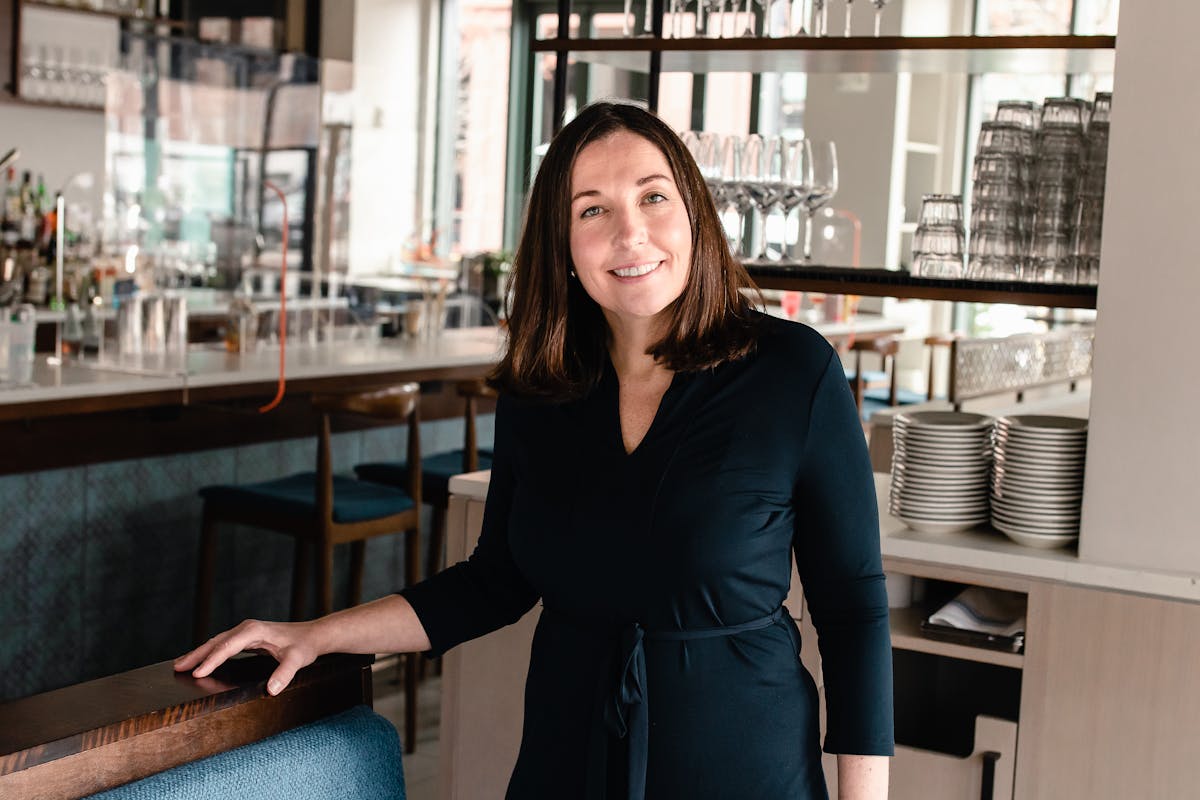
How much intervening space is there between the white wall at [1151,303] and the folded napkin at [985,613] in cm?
→ 21

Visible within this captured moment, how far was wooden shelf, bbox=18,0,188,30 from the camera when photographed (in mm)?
6824

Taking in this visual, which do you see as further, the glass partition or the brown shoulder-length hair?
the glass partition

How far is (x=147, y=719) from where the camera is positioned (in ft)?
3.99

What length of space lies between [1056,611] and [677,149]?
112 centimetres

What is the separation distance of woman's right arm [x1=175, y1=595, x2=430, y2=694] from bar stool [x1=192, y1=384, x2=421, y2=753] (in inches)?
83.0

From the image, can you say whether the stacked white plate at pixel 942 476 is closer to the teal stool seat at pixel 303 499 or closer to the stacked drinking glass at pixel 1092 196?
the stacked drinking glass at pixel 1092 196

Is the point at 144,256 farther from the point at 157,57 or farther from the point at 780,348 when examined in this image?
the point at 780,348

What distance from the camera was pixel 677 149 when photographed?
1618 millimetres

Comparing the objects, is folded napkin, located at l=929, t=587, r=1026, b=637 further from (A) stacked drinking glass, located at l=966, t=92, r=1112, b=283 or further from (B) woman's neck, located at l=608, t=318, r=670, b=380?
(B) woman's neck, located at l=608, t=318, r=670, b=380

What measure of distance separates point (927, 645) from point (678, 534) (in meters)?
1.04

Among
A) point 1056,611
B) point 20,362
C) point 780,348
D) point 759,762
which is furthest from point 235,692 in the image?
point 20,362

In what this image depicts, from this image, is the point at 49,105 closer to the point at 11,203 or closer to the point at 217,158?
the point at 11,203

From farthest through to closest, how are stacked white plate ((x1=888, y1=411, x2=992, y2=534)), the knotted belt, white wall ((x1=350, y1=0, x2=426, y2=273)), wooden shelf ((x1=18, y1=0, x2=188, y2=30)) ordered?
white wall ((x1=350, y1=0, x2=426, y2=273)), wooden shelf ((x1=18, y1=0, x2=188, y2=30)), stacked white plate ((x1=888, y1=411, x2=992, y2=534)), the knotted belt

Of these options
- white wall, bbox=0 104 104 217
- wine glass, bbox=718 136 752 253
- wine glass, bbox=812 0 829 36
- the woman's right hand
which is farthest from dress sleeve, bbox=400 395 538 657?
white wall, bbox=0 104 104 217
